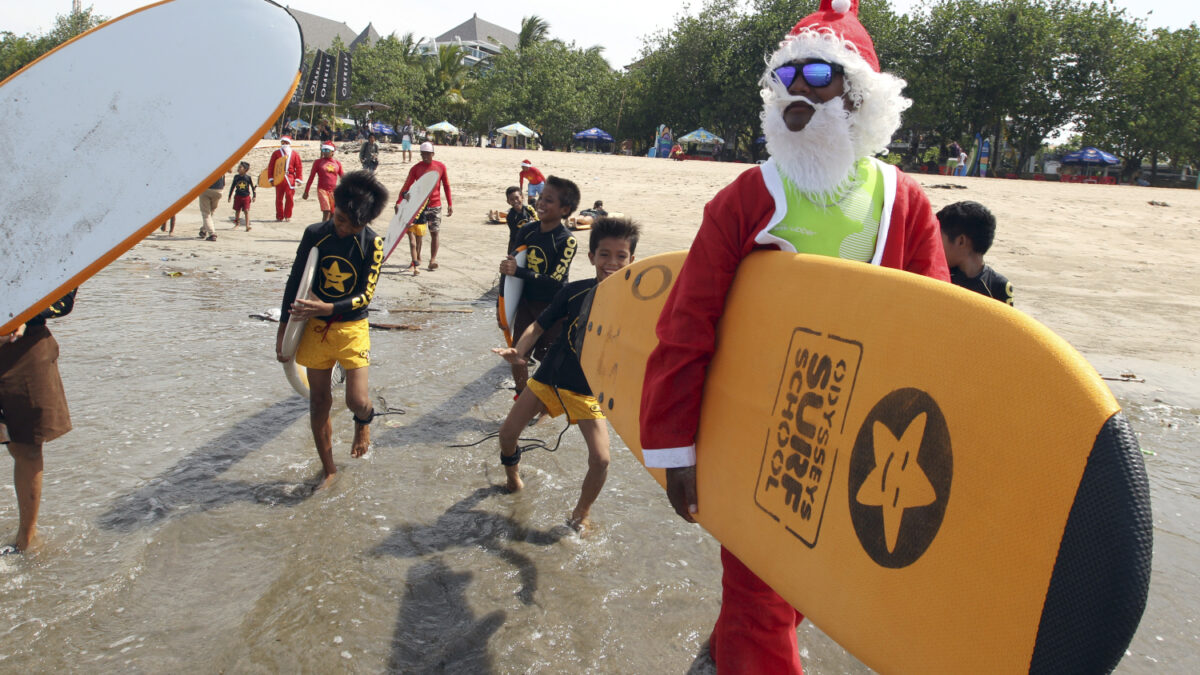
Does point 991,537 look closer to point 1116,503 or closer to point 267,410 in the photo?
point 1116,503

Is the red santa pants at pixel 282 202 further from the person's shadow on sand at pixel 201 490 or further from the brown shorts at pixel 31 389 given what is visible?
the brown shorts at pixel 31 389

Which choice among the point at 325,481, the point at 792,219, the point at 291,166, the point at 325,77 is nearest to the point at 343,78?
the point at 325,77

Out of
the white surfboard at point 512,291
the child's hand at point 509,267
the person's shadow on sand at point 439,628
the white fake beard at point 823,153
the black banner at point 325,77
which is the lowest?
the person's shadow on sand at point 439,628

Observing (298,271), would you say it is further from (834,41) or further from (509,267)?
(834,41)

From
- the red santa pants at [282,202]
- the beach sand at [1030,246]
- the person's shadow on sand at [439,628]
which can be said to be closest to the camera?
the person's shadow on sand at [439,628]

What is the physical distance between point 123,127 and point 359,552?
2.20 meters

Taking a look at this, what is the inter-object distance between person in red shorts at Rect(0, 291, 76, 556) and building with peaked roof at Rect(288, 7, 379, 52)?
298 feet

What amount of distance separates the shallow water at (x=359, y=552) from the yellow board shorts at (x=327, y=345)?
768mm

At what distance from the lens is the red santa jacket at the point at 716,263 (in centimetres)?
192

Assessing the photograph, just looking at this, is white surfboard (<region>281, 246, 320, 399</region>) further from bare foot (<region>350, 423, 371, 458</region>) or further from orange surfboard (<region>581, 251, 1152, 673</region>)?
orange surfboard (<region>581, 251, 1152, 673</region>)

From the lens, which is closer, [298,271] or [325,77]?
[298,271]

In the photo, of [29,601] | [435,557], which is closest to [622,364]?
[435,557]

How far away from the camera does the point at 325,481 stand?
435 cm

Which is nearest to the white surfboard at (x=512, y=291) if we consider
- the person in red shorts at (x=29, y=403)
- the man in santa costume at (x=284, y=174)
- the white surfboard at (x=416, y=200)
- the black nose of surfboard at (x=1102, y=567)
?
the white surfboard at (x=416, y=200)
